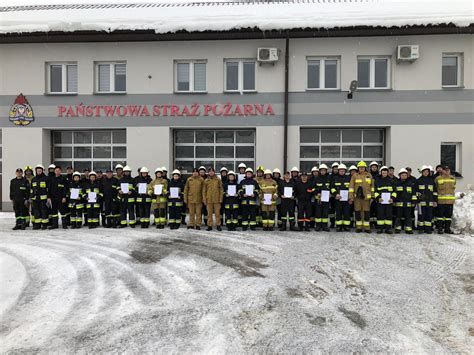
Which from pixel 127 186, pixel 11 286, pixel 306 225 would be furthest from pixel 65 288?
pixel 306 225

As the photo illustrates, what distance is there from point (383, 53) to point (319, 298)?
36.2 ft

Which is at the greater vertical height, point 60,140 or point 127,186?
point 60,140

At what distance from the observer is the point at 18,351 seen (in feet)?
12.4

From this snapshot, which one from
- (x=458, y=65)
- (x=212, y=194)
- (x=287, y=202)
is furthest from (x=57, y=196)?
(x=458, y=65)

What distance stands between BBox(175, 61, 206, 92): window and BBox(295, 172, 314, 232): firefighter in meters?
6.11

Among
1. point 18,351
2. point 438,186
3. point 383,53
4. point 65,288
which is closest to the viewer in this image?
point 18,351

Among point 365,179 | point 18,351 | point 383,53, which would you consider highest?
point 383,53

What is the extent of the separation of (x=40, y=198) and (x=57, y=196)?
1.48 feet

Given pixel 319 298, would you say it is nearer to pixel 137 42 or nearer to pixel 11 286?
pixel 11 286

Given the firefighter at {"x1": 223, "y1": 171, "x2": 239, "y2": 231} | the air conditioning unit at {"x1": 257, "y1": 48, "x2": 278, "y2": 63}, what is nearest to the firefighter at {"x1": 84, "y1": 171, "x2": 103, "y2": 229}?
the firefighter at {"x1": 223, "y1": 171, "x2": 239, "y2": 231}

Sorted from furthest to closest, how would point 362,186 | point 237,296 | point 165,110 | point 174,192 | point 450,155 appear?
point 165,110 → point 450,155 → point 174,192 → point 362,186 → point 237,296

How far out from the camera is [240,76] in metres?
13.7

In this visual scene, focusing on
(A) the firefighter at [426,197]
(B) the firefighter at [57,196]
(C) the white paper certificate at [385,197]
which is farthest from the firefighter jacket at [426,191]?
(B) the firefighter at [57,196]

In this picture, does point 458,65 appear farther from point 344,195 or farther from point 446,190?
point 344,195
